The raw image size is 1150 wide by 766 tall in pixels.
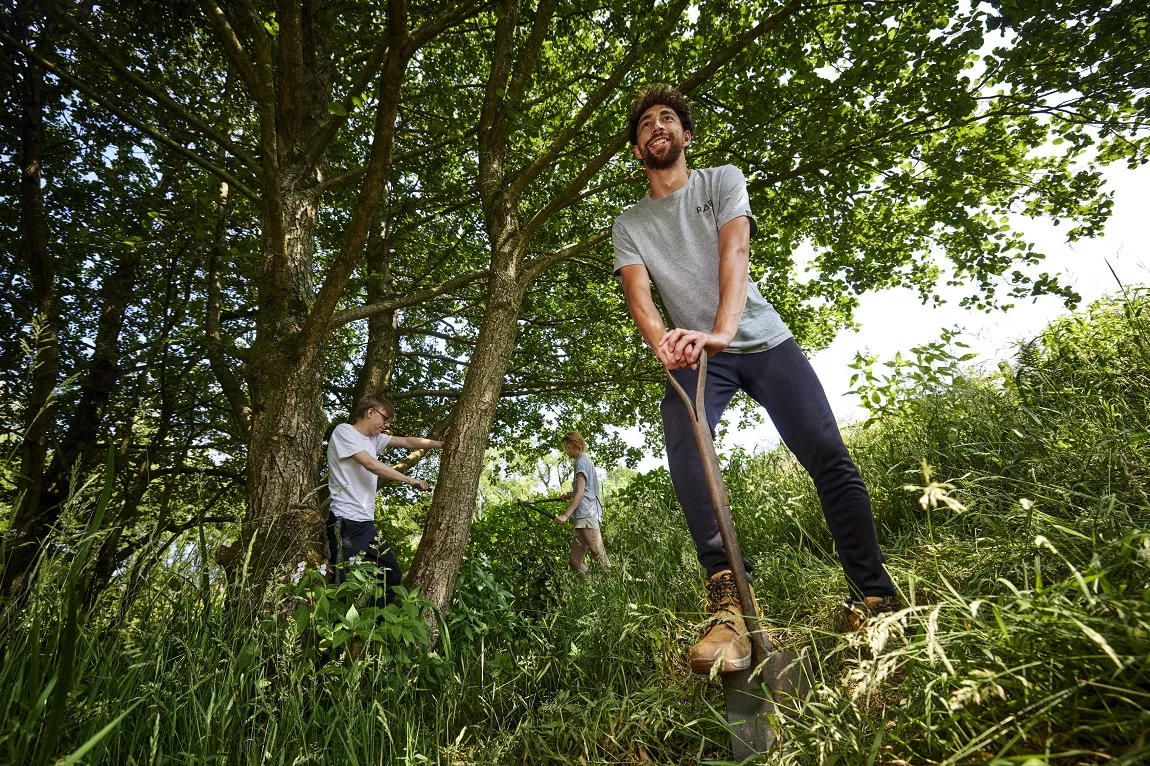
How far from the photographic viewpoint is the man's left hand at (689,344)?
2.01 meters

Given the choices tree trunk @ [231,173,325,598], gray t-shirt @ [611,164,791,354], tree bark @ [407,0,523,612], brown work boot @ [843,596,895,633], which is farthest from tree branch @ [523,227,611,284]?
brown work boot @ [843,596,895,633]

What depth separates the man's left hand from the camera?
2010 mm

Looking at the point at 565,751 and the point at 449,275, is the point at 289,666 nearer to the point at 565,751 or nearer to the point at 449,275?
the point at 565,751

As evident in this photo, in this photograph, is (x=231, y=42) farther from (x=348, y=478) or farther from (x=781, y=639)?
(x=781, y=639)

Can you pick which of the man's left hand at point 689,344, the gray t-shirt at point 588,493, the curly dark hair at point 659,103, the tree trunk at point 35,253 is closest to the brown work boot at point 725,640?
the man's left hand at point 689,344

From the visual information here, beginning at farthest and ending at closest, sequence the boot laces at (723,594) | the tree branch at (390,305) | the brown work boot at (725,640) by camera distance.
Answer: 1. the tree branch at (390,305)
2. the boot laces at (723,594)
3. the brown work boot at (725,640)

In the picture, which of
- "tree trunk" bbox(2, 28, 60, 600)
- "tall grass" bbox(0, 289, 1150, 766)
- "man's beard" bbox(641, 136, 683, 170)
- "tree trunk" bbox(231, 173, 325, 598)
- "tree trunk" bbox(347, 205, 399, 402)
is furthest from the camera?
"tree trunk" bbox(347, 205, 399, 402)

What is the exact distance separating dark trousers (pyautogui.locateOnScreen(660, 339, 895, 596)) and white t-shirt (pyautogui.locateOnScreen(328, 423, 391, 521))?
316 centimetres

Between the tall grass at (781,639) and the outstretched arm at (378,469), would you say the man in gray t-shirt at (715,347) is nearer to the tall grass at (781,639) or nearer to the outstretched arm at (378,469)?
the tall grass at (781,639)

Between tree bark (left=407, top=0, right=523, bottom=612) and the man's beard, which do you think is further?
tree bark (left=407, top=0, right=523, bottom=612)

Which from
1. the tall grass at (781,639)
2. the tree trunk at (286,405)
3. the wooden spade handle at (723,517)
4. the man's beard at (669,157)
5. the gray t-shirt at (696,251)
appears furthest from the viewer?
the tree trunk at (286,405)

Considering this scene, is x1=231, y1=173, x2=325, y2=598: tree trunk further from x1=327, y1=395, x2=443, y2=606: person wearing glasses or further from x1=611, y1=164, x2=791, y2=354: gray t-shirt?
x1=611, y1=164, x2=791, y2=354: gray t-shirt


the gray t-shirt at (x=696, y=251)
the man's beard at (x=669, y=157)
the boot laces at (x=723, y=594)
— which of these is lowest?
the boot laces at (x=723, y=594)

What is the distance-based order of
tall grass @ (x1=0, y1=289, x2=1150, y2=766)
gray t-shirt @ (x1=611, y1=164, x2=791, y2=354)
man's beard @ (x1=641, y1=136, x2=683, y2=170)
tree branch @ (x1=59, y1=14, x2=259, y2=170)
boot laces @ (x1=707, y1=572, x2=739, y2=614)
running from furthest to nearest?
tree branch @ (x1=59, y1=14, x2=259, y2=170), man's beard @ (x1=641, y1=136, x2=683, y2=170), gray t-shirt @ (x1=611, y1=164, x2=791, y2=354), boot laces @ (x1=707, y1=572, x2=739, y2=614), tall grass @ (x1=0, y1=289, x2=1150, y2=766)
